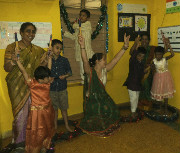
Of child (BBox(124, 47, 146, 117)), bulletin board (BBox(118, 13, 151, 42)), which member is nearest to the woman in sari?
child (BBox(124, 47, 146, 117))

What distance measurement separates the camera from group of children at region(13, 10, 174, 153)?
2.46 metres

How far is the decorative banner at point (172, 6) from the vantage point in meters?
3.85

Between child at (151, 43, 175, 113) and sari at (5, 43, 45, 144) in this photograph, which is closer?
sari at (5, 43, 45, 144)

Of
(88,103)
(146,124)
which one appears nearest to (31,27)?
(88,103)

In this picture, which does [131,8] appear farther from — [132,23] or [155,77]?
[155,77]

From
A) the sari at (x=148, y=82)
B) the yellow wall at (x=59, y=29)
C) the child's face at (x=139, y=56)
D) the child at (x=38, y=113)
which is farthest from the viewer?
the sari at (x=148, y=82)

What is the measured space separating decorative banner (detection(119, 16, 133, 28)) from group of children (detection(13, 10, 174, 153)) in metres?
0.95

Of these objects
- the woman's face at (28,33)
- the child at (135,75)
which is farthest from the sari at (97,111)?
the woman's face at (28,33)

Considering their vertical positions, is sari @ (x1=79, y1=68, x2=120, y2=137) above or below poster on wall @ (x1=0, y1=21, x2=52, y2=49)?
below

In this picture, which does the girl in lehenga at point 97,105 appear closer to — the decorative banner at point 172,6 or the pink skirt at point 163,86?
the pink skirt at point 163,86

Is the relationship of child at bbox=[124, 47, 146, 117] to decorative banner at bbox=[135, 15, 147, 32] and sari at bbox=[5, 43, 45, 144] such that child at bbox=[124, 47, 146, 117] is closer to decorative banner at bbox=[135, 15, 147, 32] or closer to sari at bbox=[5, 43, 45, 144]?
decorative banner at bbox=[135, 15, 147, 32]

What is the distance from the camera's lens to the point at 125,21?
4.23 meters

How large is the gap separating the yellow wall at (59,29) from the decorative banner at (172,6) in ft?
0.35

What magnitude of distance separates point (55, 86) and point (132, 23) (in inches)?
97.5
